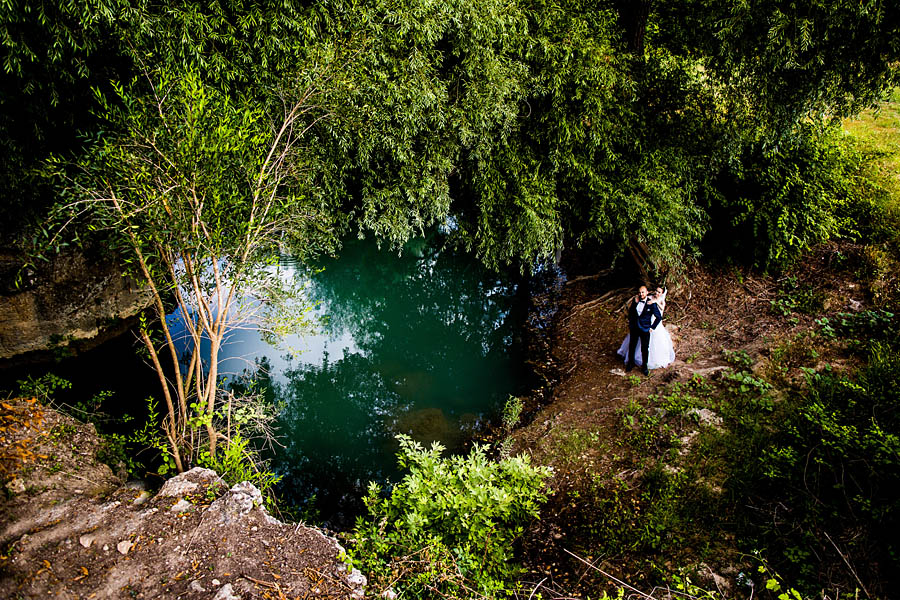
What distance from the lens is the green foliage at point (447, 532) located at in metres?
4.14

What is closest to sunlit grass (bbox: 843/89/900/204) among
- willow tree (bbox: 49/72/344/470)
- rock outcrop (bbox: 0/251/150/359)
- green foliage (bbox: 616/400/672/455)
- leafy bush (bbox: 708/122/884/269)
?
leafy bush (bbox: 708/122/884/269)

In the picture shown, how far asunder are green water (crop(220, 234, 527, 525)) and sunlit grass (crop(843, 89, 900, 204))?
870 centimetres

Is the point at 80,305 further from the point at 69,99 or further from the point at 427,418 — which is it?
the point at 427,418

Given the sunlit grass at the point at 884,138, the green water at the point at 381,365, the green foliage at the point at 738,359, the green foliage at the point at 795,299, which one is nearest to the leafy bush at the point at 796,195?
the sunlit grass at the point at 884,138

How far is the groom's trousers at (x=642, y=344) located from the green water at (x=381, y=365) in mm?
2471

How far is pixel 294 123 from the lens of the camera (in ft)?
24.5

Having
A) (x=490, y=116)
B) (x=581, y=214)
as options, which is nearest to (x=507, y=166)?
(x=490, y=116)

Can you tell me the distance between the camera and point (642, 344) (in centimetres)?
802

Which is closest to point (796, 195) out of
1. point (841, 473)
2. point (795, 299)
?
point (795, 299)

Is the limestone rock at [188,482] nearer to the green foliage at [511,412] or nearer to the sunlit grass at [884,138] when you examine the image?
the green foliage at [511,412]

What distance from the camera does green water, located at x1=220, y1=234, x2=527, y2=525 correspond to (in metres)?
7.84

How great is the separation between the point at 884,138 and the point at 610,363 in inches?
415

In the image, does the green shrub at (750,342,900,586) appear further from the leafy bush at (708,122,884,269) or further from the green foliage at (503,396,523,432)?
the leafy bush at (708,122,884,269)

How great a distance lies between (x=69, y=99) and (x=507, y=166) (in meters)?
7.48
